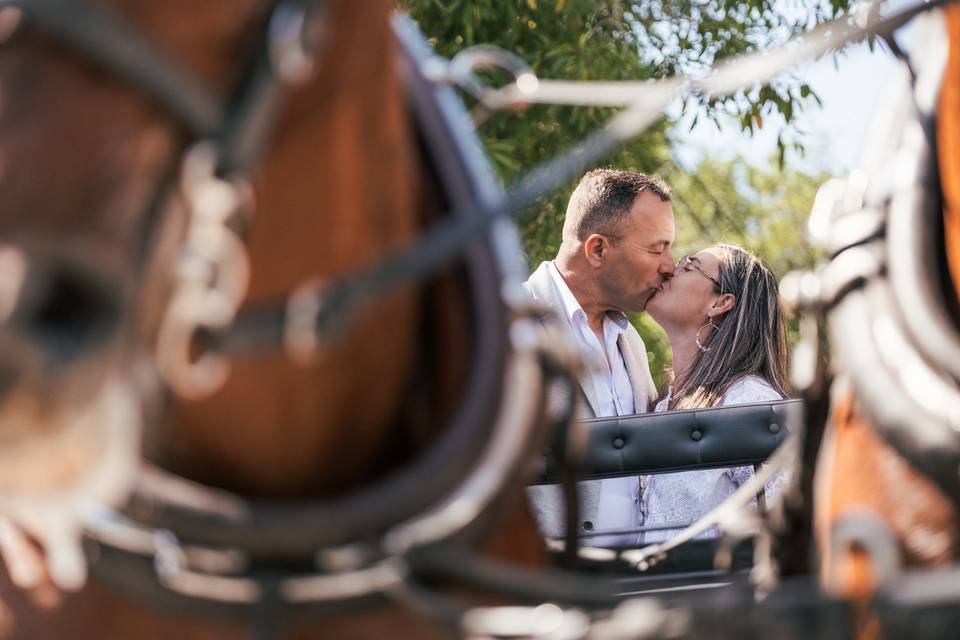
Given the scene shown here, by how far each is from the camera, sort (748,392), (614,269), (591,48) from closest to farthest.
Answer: (748,392) → (614,269) → (591,48)

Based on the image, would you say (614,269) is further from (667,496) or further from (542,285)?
(667,496)

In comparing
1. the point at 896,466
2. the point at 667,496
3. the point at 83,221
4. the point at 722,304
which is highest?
A: the point at 83,221

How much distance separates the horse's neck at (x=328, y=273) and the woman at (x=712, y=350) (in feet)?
6.57

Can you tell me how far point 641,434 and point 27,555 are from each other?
1855 mm

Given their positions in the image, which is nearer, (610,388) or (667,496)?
(667,496)

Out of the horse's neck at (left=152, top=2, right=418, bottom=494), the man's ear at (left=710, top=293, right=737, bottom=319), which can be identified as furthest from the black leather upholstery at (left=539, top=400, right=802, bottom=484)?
the horse's neck at (left=152, top=2, right=418, bottom=494)

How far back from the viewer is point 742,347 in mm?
3764

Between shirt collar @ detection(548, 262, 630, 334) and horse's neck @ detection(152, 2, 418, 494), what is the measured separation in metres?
2.21

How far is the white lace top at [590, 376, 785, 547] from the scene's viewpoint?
3.39m

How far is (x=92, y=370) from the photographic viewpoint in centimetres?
105

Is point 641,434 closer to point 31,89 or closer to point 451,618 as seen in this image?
point 451,618

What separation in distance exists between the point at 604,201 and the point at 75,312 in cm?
299

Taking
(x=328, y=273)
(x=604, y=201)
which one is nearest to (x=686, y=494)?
(x=604, y=201)

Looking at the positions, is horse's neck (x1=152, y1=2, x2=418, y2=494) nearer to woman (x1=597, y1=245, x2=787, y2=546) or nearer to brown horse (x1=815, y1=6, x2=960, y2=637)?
brown horse (x1=815, y1=6, x2=960, y2=637)
